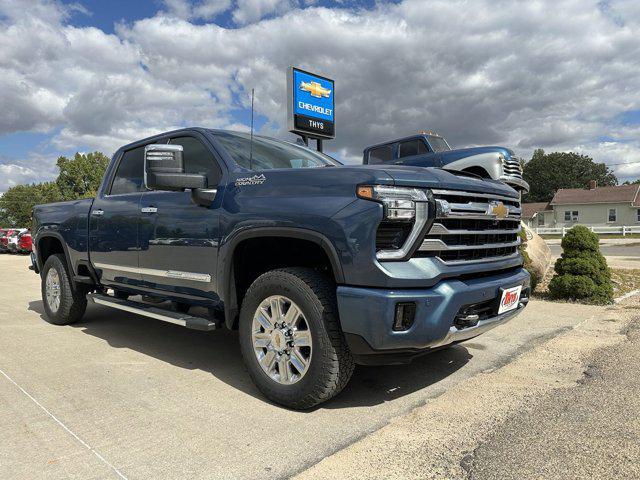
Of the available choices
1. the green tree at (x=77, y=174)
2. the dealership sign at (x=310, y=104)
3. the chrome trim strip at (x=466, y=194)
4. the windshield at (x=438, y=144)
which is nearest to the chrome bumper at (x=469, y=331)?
the chrome trim strip at (x=466, y=194)

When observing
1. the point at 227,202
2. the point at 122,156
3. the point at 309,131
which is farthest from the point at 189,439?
the point at 309,131

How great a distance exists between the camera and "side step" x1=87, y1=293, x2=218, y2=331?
3.74m

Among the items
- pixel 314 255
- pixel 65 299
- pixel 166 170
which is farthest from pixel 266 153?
pixel 65 299

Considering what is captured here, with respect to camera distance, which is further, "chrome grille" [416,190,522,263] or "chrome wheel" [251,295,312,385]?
"chrome wheel" [251,295,312,385]

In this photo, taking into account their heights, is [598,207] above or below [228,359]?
above

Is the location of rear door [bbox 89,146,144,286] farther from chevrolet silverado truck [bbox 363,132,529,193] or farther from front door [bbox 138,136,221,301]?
chevrolet silverado truck [bbox 363,132,529,193]

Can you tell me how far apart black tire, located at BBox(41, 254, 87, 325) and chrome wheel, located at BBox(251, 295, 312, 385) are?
336 centimetres

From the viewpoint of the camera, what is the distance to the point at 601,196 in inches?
1828

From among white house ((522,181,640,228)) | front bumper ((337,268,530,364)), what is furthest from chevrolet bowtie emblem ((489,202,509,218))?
white house ((522,181,640,228))

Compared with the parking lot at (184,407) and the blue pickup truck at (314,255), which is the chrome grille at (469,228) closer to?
the blue pickup truck at (314,255)

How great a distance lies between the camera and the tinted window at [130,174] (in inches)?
194

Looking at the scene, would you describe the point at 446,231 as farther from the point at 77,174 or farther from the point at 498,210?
the point at 77,174

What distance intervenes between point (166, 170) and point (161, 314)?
124 centimetres

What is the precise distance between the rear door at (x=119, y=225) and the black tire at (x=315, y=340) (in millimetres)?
1898
